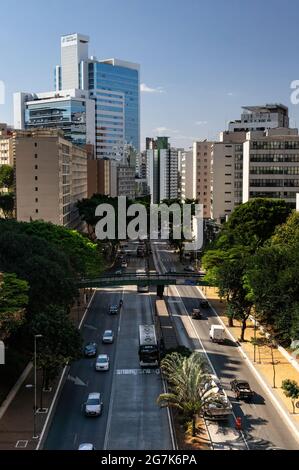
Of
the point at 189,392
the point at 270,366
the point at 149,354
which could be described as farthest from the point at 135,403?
the point at 270,366

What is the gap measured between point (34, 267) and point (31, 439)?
1763cm

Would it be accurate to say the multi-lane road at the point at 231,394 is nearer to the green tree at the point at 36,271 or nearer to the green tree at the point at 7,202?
the green tree at the point at 36,271

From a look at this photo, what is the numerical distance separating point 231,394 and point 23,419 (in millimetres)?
14976

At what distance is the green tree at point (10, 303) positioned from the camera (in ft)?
126

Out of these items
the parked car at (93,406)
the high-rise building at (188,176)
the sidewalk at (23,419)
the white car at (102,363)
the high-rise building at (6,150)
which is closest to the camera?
the sidewalk at (23,419)

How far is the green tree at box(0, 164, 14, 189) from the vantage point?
433 ft

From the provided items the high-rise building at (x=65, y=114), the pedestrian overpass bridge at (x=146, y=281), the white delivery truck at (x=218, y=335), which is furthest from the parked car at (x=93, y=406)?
the high-rise building at (x=65, y=114)

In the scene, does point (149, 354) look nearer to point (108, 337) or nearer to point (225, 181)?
point (108, 337)

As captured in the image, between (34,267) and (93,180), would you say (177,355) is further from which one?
(93,180)

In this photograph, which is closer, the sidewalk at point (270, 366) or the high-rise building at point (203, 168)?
the sidewalk at point (270, 366)

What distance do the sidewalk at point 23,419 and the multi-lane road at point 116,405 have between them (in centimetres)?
84

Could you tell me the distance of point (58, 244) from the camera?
6994 cm

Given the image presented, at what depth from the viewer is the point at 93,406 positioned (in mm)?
38750
